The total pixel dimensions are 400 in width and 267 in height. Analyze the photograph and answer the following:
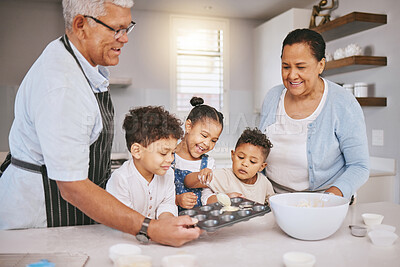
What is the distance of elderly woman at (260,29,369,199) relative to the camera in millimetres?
1525

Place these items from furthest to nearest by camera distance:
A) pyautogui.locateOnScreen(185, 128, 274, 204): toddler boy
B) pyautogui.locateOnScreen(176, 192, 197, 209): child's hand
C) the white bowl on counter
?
pyautogui.locateOnScreen(185, 128, 274, 204): toddler boy, pyautogui.locateOnScreen(176, 192, 197, 209): child's hand, the white bowl on counter

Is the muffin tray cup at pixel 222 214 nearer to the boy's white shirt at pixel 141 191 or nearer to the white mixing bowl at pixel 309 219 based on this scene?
the white mixing bowl at pixel 309 219

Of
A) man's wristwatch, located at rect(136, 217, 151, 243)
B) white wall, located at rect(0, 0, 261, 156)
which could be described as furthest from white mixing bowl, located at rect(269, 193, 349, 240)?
white wall, located at rect(0, 0, 261, 156)

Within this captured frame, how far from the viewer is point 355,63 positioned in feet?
9.05

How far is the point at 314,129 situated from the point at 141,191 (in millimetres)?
779

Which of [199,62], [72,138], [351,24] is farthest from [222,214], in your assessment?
[199,62]

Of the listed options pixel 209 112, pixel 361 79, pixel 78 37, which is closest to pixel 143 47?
pixel 361 79

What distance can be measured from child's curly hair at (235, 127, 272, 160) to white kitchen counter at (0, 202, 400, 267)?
0.49 metres

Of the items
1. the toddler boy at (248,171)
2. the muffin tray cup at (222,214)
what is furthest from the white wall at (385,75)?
the muffin tray cup at (222,214)

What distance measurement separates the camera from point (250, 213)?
1.07 meters

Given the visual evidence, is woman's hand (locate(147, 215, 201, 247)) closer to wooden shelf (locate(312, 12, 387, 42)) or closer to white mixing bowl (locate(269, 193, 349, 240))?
white mixing bowl (locate(269, 193, 349, 240))

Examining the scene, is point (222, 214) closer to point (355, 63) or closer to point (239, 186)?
point (239, 186)

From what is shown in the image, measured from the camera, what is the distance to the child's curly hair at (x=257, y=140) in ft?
5.33

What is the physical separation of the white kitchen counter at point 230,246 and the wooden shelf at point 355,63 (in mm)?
1868
